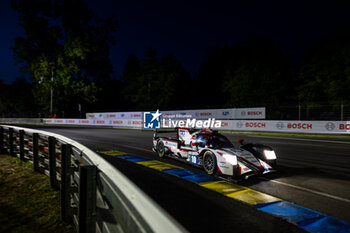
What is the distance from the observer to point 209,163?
23.5ft

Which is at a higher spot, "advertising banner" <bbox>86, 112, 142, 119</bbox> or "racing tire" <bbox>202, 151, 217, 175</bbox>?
"advertising banner" <bbox>86, 112, 142, 119</bbox>

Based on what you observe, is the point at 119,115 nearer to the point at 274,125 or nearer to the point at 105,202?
the point at 274,125

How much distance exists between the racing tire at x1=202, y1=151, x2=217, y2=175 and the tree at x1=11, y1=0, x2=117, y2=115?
39.3m

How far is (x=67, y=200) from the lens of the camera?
398 centimetres

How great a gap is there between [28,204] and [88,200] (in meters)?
3.22

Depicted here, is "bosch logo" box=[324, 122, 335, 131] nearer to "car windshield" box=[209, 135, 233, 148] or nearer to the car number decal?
"car windshield" box=[209, 135, 233, 148]

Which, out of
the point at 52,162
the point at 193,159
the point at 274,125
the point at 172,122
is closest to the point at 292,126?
the point at 274,125

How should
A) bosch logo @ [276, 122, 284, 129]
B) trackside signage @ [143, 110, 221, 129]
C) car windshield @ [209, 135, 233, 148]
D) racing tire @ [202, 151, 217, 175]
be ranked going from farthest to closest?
trackside signage @ [143, 110, 221, 129]
bosch logo @ [276, 122, 284, 129]
car windshield @ [209, 135, 233, 148]
racing tire @ [202, 151, 217, 175]

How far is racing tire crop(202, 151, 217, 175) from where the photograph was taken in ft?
22.4

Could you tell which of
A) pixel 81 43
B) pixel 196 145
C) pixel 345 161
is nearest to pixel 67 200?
pixel 196 145

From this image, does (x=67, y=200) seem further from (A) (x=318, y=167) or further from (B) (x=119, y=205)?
(A) (x=318, y=167)

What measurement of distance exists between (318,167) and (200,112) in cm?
2026

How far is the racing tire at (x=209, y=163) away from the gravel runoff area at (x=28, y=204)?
12.7 feet

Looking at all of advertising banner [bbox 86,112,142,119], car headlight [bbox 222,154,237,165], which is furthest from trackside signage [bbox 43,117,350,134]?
car headlight [bbox 222,154,237,165]
